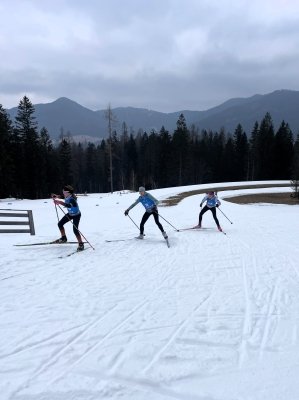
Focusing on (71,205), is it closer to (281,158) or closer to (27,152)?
(27,152)

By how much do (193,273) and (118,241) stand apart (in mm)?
4842

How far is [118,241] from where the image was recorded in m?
13.3

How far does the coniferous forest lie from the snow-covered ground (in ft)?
136

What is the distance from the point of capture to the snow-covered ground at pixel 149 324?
4.30 meters

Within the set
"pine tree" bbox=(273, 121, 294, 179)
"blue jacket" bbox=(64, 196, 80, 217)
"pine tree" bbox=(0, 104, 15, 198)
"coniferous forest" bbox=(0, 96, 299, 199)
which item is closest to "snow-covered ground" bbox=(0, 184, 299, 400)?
"blue jacket" bbox=(64, 196, 80, 217)

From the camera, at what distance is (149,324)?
596cm

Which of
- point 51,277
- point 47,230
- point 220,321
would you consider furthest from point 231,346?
point 47,230

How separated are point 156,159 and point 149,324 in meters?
80.1

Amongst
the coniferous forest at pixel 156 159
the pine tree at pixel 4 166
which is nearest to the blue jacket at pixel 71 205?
the pine tree at pixel 4 166

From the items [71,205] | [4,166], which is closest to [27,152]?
[4,166]

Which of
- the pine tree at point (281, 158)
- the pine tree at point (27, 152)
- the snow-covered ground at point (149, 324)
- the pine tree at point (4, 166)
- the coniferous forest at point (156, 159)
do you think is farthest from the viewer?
the pine tree at point (281, 158)

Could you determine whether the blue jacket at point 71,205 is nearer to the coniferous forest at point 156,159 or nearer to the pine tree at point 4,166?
the pine tree at point 4,166

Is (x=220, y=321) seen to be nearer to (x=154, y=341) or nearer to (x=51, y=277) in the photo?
(x=154, y=341)

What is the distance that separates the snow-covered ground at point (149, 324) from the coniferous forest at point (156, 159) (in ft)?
136
